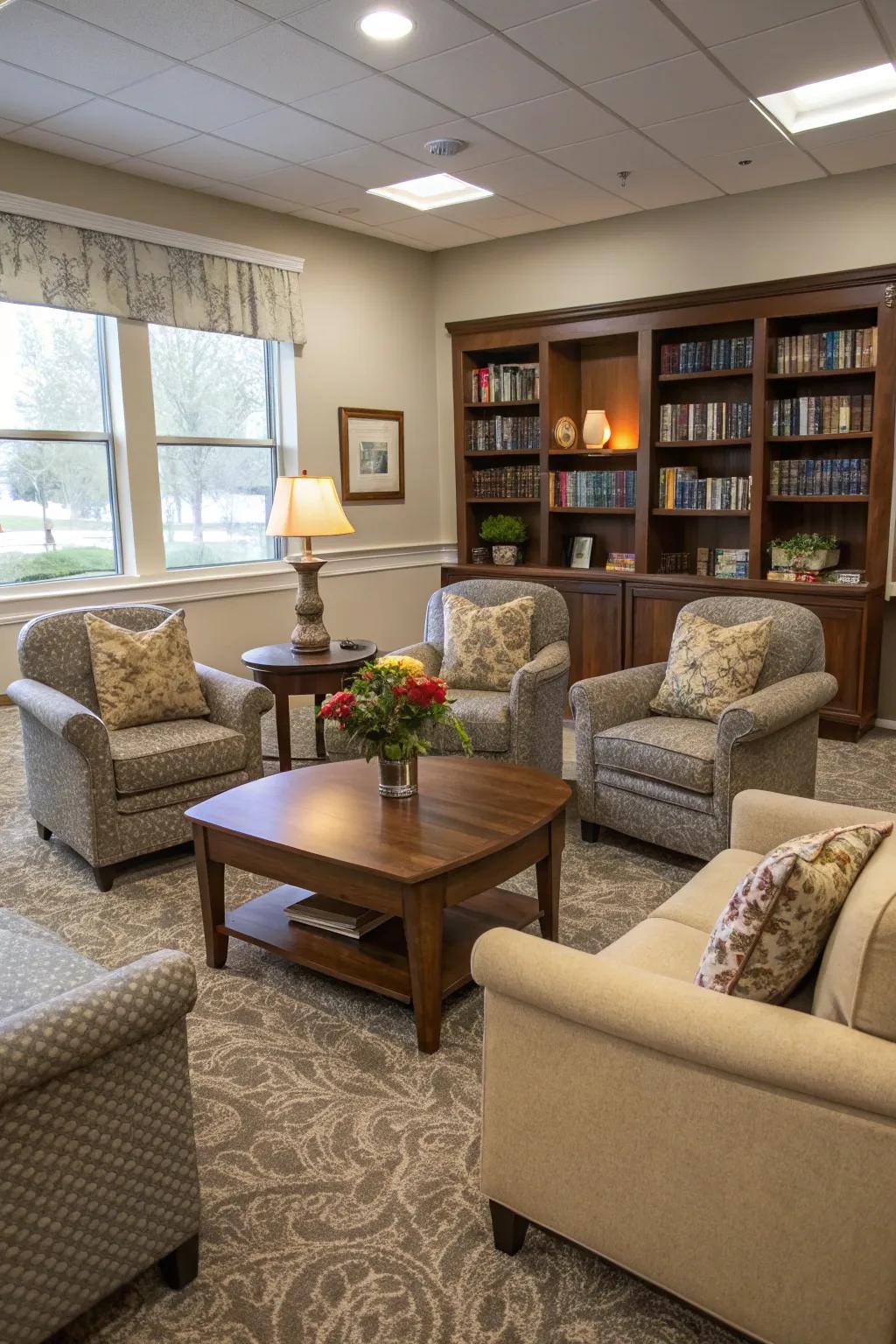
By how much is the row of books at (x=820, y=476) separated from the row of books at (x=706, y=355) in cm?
59

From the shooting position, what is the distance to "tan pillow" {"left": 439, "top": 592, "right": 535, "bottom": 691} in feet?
14.4

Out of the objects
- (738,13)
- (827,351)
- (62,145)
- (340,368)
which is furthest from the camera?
(340,368)

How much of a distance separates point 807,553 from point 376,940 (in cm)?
354

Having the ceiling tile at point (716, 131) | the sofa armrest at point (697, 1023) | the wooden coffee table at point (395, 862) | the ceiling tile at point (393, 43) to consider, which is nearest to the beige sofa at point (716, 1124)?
the sofa armrest at point (697, 1023)

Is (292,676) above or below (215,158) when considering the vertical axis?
below

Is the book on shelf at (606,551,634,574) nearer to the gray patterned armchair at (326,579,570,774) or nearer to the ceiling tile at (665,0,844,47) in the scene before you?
the gray patterned armchair at (326,579,570,774)

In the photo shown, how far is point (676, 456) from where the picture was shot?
605 cm

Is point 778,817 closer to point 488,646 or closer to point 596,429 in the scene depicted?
point 488,646

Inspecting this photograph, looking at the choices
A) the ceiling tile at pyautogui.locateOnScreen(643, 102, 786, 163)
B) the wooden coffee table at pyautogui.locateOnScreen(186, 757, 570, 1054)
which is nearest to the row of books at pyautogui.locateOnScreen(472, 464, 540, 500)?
the ceiling tile at pyautogui.locateOnScreen(643, 102, 786, 163)

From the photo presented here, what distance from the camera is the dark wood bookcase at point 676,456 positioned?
5145 millimetres

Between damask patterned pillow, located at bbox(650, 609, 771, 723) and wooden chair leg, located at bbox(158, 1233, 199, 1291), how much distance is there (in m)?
2.51

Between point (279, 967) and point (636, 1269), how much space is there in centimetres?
154

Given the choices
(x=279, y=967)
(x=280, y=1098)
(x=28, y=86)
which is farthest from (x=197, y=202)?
(x=280, y=1098)

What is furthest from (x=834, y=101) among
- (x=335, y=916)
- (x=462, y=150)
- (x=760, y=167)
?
(x=335, y=916)
